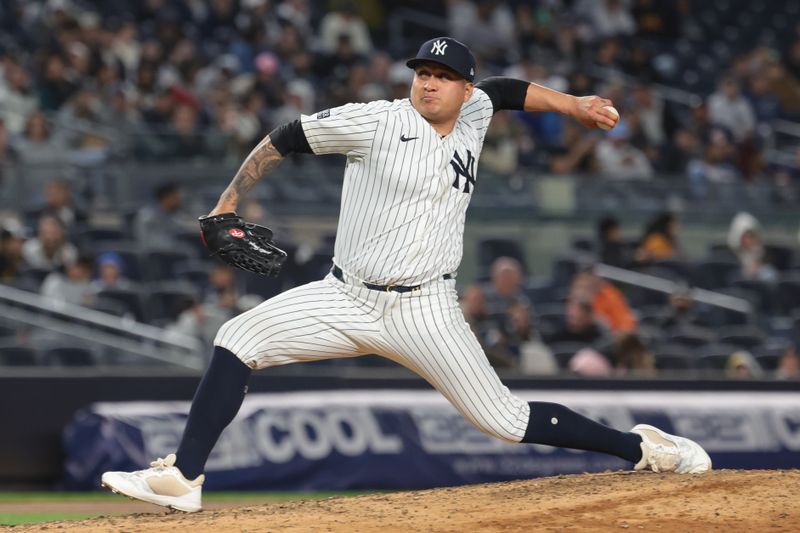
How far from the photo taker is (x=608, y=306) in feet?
39.0

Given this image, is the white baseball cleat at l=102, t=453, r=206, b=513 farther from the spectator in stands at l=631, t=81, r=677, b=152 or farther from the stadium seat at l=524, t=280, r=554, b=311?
the spectator in stands at l=631, t=81, r=677, b=152

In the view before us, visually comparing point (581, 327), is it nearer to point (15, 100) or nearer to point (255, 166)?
point (15, 100)

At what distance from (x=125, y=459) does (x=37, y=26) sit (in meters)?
6.02

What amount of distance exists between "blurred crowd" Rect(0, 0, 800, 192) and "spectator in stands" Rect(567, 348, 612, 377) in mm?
A: 3672

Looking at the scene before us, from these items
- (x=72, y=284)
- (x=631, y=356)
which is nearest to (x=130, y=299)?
(x=72, y=284)

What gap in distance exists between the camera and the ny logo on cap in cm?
554

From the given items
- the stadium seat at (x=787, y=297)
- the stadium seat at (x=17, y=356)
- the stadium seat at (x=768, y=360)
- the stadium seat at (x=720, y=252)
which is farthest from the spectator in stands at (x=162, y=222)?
the stadium seat at (x=787, y=297)

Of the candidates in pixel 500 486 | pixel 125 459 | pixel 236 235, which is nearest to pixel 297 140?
pixel 236 235

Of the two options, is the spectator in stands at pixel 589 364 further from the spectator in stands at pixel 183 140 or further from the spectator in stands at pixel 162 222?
the spectator in stands at pixel 183 140

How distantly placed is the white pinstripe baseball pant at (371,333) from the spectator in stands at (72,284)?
215 inches

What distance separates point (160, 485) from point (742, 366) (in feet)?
22.5

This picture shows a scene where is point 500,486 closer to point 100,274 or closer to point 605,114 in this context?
point 605,114

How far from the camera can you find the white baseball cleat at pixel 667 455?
6.25 m

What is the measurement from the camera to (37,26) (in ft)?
46.7
